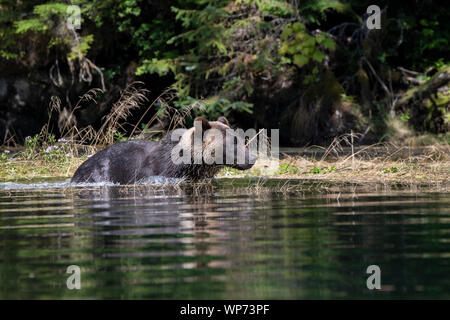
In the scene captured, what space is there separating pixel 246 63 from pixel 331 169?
7.98 meters

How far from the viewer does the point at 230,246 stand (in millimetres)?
5160

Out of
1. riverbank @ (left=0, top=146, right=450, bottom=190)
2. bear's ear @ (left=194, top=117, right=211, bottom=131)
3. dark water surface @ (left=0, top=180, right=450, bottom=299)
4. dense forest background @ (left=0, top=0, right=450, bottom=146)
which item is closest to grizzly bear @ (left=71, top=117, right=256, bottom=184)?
bear's ear @ (left=194, top=117, right=211, bottom=131)

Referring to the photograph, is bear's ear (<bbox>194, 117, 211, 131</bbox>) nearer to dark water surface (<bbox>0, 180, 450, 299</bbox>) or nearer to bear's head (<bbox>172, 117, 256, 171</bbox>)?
bear's head (<bbox>172, 117, 256, 171</bbox>)

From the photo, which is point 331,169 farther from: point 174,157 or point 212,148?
point 174,157

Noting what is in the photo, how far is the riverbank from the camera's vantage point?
1049 centimetres

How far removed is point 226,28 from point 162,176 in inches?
358

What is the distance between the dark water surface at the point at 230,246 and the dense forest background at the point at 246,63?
370 inches

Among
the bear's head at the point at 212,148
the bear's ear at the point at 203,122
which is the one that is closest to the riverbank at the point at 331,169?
the bear's head at the point at 212,148

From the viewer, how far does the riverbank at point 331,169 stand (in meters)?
10.5

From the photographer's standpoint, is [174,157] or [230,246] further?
[174,157]

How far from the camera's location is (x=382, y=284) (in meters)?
3.97

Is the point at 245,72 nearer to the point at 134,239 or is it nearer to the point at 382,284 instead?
the point at 134,239

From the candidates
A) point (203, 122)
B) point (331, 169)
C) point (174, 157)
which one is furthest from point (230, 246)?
point (331, 169)

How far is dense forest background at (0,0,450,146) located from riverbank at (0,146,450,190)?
2956 millimetres
